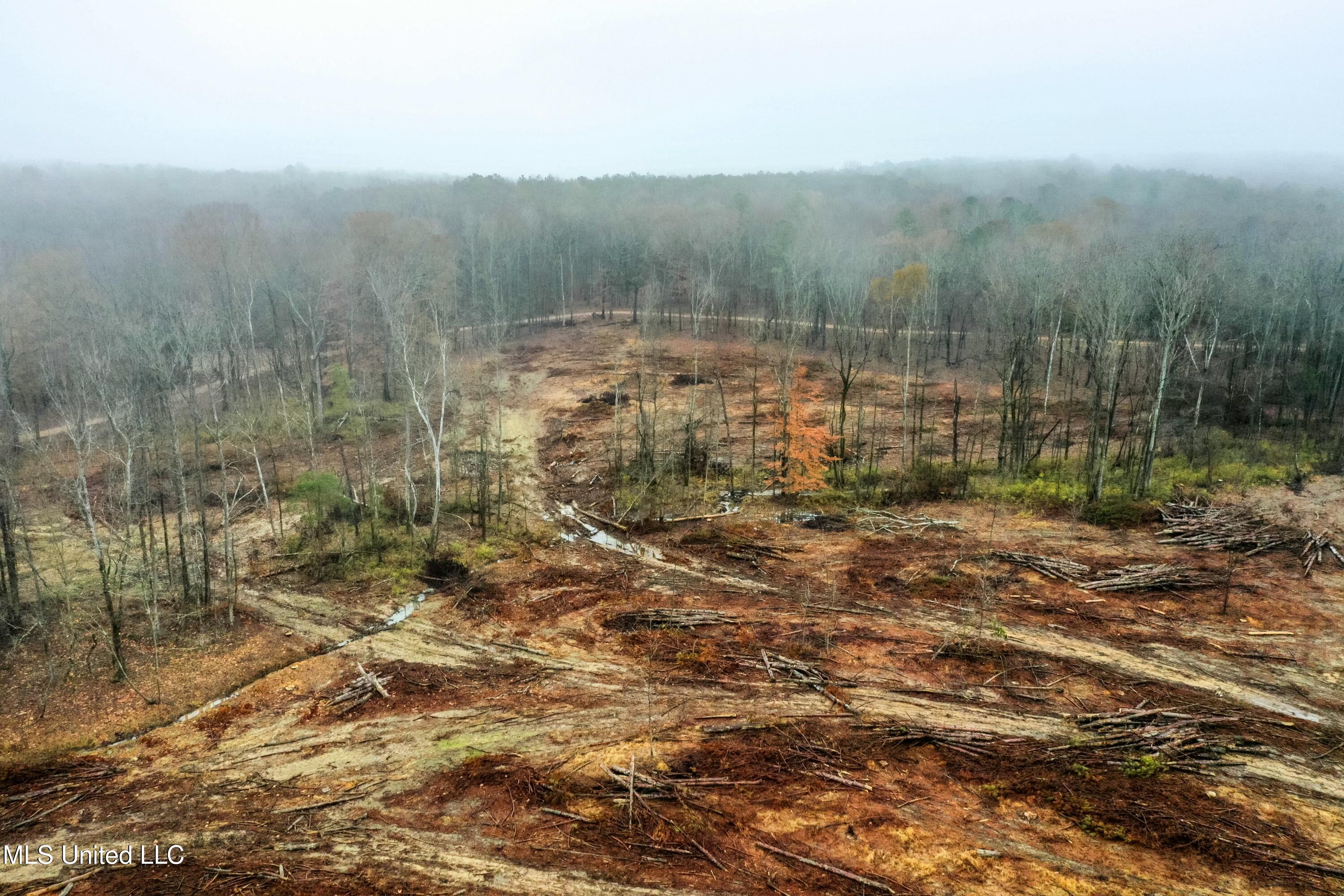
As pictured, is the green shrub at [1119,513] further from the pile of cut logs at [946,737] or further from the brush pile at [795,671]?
the brush pile at [795,671]

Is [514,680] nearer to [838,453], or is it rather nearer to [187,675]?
[187,675]

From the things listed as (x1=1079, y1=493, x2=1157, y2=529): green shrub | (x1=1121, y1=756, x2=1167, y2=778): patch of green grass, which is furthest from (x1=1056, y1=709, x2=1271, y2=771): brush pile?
(x1=1079, y1=493, x2=1157, y2=529): green shrub

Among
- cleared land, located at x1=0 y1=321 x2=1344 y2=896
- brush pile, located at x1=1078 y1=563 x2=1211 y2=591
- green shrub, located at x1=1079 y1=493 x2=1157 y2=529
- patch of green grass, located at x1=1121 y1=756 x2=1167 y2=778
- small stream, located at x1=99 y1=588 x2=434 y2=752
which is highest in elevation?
green shrub, located at x1=1079 y1=493 x2=1157 y2=529

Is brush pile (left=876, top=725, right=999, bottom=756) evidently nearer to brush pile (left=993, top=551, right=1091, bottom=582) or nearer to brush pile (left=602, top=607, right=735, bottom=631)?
brush pile (left=602, top=607, right=735, bottom=631)

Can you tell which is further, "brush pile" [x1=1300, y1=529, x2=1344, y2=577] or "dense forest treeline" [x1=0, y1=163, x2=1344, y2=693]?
"dense forest treeline" [x1=0, y1=163, x2=1344, y2=693]

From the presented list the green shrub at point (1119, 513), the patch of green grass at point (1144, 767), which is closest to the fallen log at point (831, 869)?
the patch of green grass at point (1144, 767)
